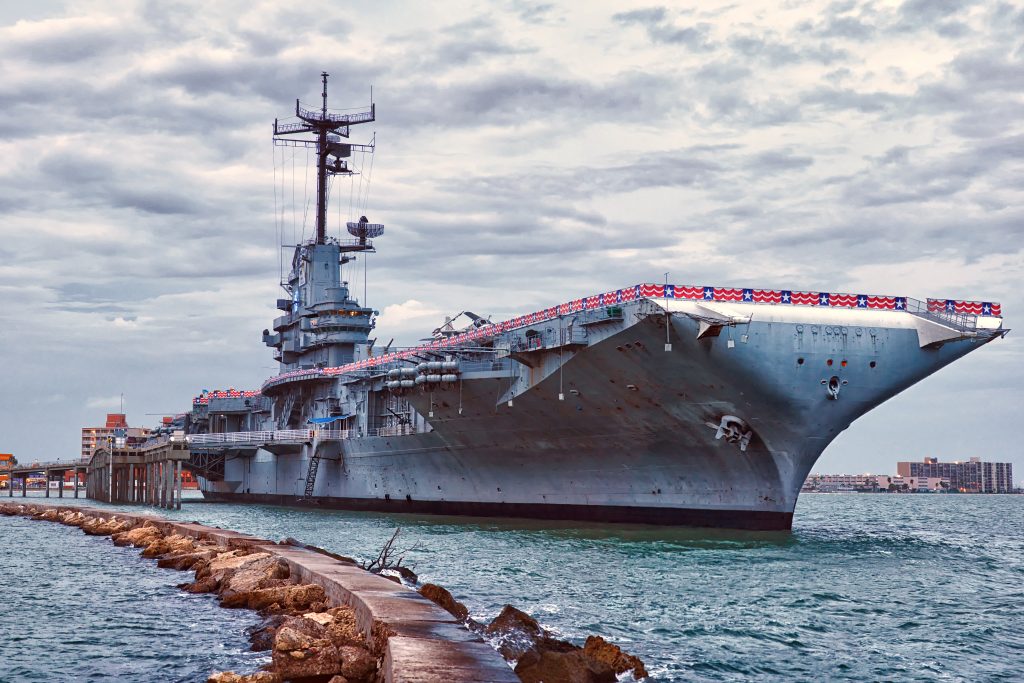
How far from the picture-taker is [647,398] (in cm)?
2639

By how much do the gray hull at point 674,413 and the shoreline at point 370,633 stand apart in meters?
10.1

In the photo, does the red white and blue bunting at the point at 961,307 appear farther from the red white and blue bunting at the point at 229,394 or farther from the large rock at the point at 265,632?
the red white and blue bunting at the point at 229,394

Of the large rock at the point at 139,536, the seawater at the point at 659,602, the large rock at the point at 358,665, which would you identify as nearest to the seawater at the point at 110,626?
the seawater at the point at 659,602

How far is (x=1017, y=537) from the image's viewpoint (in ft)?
119

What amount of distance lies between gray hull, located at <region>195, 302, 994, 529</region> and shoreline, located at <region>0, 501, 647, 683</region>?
33.1ft

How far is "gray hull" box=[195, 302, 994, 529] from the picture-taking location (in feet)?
80.5

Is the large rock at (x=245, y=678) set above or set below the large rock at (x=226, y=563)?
below

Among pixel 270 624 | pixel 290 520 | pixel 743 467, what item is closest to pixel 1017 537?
pixel 743 467

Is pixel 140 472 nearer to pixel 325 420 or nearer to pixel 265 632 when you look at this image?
pixel 325 420

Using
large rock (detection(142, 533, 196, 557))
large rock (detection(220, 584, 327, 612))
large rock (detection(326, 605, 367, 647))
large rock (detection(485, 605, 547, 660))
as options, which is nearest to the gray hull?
large rock (detection(142, 533, 196, 557))

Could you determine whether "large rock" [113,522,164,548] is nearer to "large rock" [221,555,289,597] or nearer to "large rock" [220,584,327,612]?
"large rock" [221,555,289,597]

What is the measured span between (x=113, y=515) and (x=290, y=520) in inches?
245

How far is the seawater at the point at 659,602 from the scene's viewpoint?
12477mm

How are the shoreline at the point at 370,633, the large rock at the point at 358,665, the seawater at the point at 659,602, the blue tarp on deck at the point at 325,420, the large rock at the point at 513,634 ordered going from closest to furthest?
the shoreline at the point at 370,633, the large rock at the point at 358,665, the large rock at the point at 513,634, the seawater at the point at 659,602, the blue tarp on deck at the point at 325,420
